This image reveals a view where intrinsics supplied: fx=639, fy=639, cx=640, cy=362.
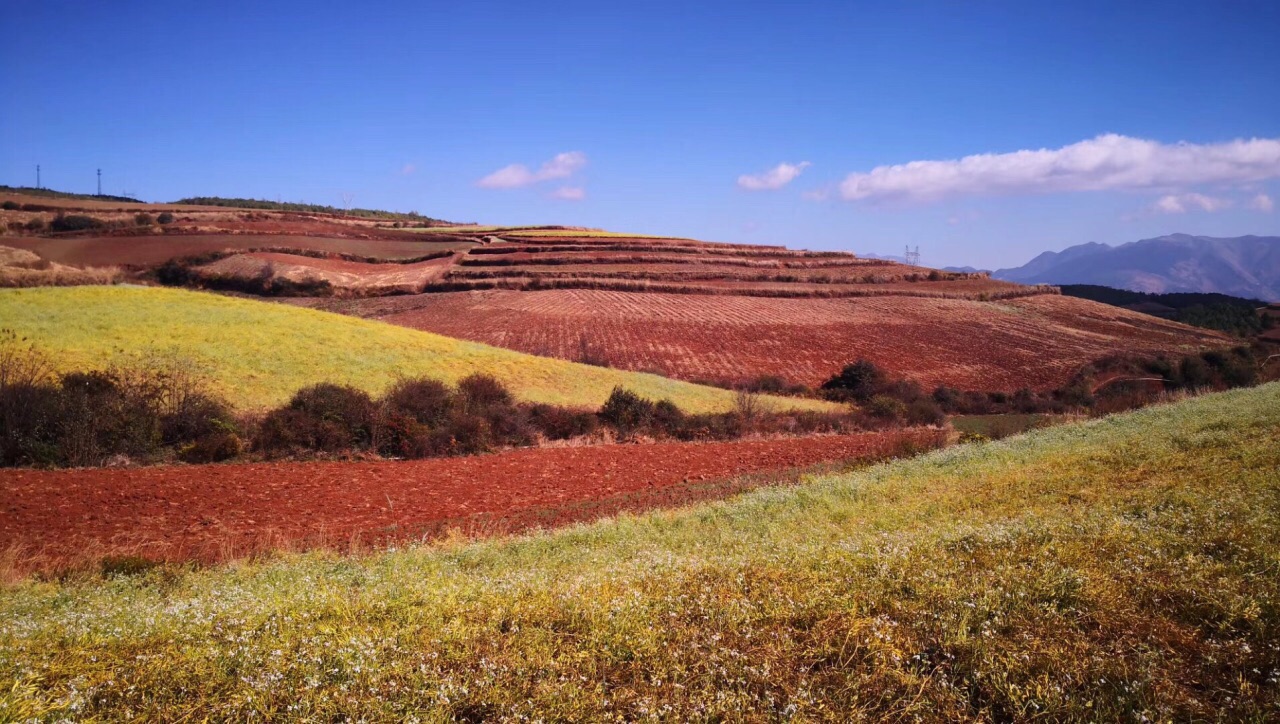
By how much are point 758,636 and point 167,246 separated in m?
77.2

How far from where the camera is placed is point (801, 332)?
53.8 m

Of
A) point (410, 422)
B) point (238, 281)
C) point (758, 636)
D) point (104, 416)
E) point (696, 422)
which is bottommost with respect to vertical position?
point (696, 422)

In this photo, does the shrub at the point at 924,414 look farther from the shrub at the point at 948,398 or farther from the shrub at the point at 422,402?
the shrub at the point at 422,402

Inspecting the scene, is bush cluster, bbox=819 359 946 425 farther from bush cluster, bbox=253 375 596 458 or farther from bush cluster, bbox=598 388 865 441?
bush cluster, bbox=253 375 596 458

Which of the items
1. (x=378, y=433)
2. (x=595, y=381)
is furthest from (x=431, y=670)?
(x=595, y=381)

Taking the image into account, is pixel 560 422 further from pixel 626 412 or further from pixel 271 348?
pixel 271 348

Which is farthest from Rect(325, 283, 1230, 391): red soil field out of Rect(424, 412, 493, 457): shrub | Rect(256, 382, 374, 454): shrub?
Rect(256, 382, 374, 454): shrub

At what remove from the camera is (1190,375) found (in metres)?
41.2

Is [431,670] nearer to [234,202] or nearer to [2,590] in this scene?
[2,590]

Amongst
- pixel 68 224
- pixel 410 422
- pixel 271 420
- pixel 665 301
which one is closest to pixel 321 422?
pixel 271 420

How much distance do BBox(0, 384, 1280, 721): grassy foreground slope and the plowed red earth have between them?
5.24 m

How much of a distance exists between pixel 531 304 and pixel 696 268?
25287 millimetres

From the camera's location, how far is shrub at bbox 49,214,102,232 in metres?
71.6

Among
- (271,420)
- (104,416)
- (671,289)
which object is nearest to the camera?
(104,416)
